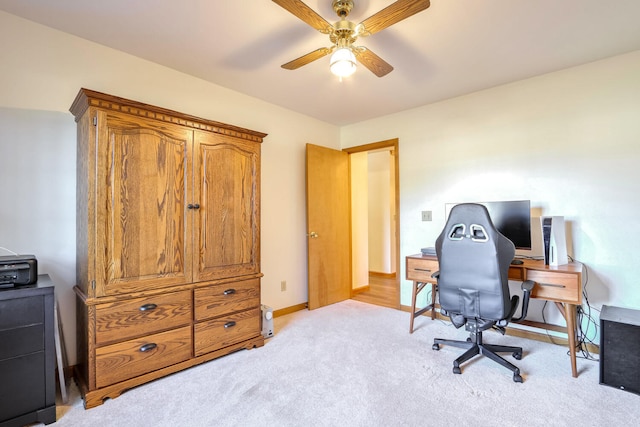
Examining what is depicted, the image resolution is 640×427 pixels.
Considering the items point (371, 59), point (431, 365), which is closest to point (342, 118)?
point (371, 59)

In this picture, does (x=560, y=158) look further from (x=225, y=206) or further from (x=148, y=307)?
(x=148, y=307)

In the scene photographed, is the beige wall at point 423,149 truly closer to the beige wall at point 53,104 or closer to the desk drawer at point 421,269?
the beige wall at point 53,104

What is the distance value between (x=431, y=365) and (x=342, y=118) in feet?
9.88

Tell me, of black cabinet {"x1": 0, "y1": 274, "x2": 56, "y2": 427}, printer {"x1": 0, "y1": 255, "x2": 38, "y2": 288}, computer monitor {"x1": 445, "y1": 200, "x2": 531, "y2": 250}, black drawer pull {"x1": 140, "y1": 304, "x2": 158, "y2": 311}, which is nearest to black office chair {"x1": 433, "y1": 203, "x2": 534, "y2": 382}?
Answer: computer monitor {"x1": 445, "y1": 200, "x2": 531, "y2": 250}

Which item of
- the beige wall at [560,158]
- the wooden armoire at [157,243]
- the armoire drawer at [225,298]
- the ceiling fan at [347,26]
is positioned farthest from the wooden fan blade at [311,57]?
the beige wall at [560,158]

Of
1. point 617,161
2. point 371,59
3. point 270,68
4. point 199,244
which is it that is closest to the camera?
point 371,59

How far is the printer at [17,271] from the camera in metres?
1.63

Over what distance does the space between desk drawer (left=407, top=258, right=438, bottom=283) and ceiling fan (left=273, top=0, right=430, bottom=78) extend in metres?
1.74

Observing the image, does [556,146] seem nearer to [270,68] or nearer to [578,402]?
[578,402]

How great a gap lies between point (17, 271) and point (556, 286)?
345 centimetres

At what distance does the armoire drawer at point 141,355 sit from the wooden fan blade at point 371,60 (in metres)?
2.26

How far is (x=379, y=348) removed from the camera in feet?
8.50

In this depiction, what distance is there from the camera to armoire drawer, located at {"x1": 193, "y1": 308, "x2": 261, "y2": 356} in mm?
2268

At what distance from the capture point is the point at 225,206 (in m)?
2.44
